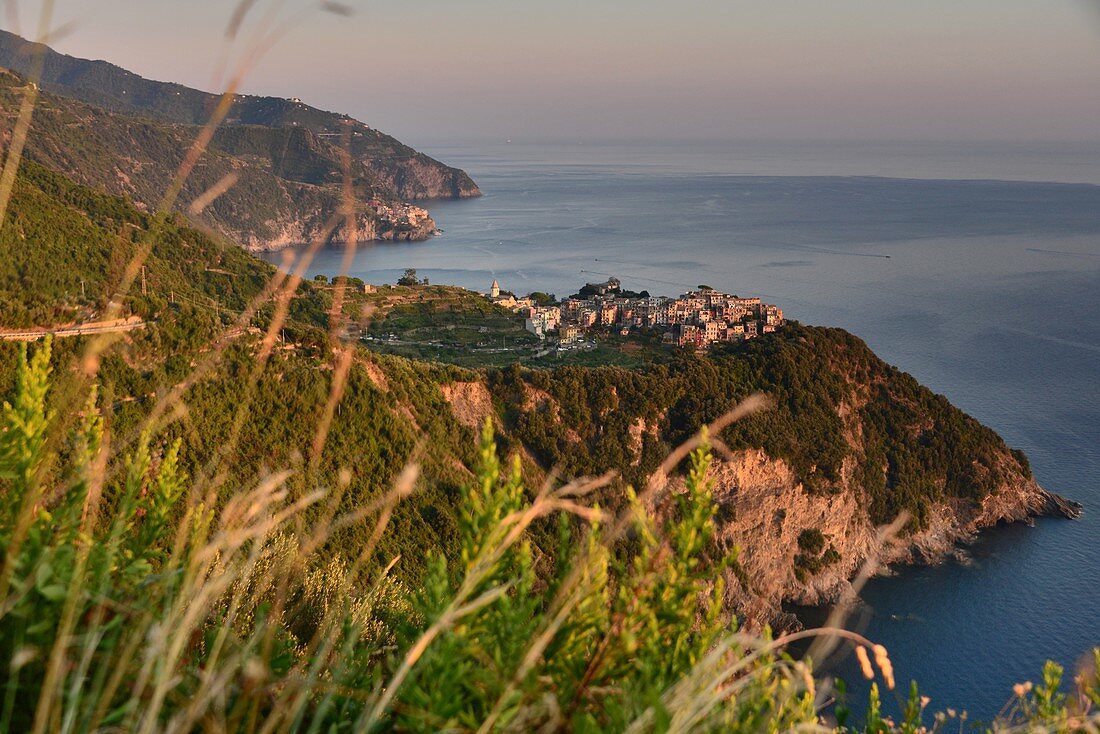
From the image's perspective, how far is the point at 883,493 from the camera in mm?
34281

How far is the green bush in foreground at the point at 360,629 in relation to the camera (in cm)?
168

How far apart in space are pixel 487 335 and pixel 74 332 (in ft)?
71.3

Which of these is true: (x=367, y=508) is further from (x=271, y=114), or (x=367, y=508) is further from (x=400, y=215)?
(x=271, y=114)

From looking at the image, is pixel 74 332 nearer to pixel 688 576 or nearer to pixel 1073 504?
pixel 688 576

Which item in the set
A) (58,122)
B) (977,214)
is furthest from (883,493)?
(977,214)

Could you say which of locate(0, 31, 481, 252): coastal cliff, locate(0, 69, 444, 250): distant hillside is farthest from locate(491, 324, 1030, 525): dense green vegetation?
locate(0, 69, 444, 250): distant hillside

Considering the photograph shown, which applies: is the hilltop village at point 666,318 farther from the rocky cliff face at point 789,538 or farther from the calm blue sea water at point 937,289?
the calm blue sea water at point 937,289

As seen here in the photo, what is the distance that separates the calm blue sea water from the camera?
27844 millimetres

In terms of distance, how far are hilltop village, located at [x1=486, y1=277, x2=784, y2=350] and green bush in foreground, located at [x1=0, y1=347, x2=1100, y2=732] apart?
113 ft

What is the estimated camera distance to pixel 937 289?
7012 cm

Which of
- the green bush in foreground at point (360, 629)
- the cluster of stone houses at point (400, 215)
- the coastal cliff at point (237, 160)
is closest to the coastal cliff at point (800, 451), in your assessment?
the coastal cliff at point (237, 160)

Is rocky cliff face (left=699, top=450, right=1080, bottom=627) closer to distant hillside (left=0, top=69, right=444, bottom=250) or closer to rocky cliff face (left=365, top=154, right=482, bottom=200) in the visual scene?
distant hillside (left=0, top=69, right=444, bottom=250)

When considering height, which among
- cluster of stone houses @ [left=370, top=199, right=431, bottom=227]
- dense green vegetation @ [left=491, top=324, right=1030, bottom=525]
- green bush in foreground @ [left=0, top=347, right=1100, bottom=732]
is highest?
cluster of stone houses @ [left=370, top=199, right=431, bottom=227]

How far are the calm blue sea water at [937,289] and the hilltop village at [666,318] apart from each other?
12588 mm
